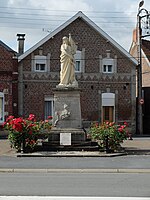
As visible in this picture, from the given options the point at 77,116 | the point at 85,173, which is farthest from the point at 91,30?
the point at 85,173

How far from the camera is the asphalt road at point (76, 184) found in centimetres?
940

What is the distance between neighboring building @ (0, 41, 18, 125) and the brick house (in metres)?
0.84

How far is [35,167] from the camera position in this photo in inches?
580

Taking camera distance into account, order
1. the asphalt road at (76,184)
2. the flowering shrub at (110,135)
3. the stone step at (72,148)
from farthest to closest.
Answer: the stone step at (72,148), the flowering shrub at (110,135), the asphalt road at (76,184)

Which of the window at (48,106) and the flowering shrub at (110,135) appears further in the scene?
the window at (48,106)

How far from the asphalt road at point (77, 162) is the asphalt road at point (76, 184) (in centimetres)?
165

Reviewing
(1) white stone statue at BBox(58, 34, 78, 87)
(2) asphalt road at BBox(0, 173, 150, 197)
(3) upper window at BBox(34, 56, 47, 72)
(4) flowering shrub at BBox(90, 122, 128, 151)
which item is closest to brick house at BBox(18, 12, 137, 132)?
(3) upper window at BBox(34, 56, 47, 72)

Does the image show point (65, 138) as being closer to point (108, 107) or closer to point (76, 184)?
point (76, 184)

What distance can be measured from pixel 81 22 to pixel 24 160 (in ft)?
76.5

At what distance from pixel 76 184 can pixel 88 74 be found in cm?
2745

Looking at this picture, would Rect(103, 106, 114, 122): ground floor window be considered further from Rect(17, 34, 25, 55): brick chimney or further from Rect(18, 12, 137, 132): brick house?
Rect(17, 34, 25, 55): brick chimney

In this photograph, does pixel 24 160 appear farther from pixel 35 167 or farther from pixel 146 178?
pixel 146 178

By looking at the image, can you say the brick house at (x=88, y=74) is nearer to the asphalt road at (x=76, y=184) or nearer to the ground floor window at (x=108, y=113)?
the ground floor window at (x=108, y=113)

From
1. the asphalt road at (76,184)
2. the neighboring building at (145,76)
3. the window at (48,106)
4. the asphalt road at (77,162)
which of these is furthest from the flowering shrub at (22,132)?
the neighboring building at (145,76)
